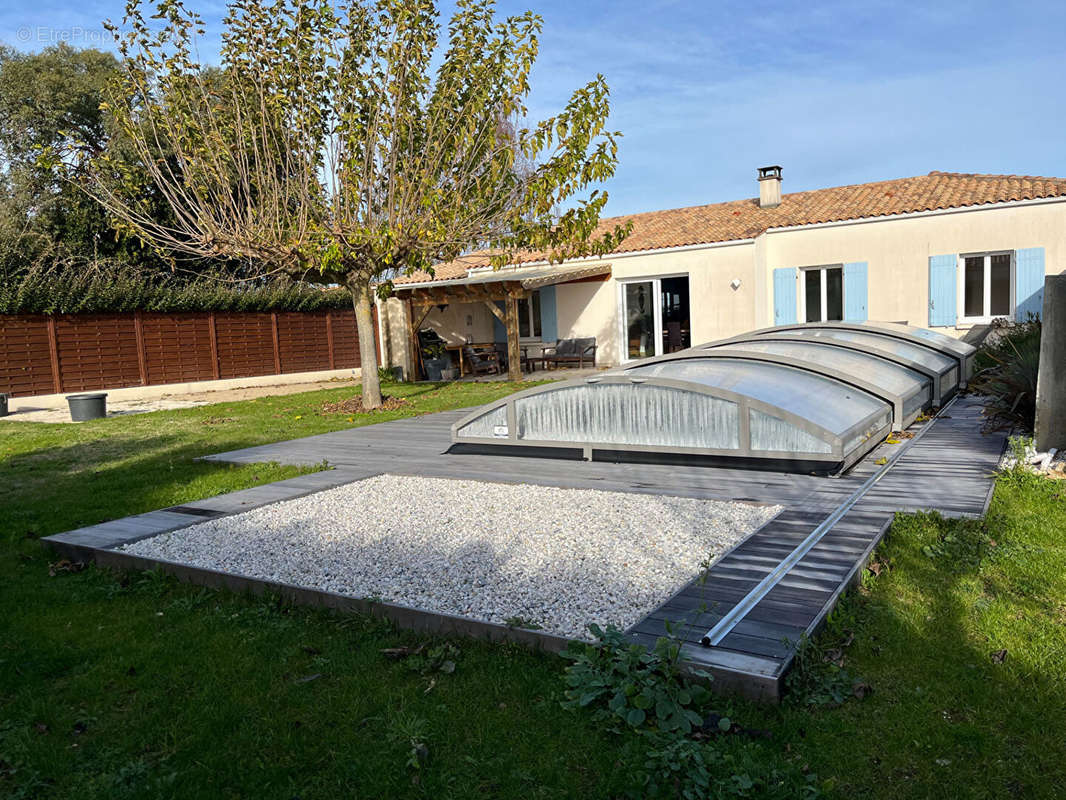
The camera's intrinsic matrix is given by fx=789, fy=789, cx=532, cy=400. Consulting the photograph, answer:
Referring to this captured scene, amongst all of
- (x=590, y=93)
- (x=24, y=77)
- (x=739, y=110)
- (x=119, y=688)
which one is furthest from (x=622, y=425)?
(x=24, y=77)

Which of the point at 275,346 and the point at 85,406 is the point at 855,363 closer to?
the point at 85,406

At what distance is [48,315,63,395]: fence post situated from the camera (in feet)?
53.1

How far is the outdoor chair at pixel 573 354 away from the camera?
18.4 metres

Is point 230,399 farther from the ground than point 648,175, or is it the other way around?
point 648,175

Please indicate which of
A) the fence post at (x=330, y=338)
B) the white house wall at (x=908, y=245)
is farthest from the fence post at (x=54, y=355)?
the white house wall at (x=908, y=245)

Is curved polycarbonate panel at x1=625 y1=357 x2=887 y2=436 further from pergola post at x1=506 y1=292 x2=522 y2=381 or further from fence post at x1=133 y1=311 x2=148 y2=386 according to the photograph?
fence post at x1=133 y1=311 x2=148 y2=386

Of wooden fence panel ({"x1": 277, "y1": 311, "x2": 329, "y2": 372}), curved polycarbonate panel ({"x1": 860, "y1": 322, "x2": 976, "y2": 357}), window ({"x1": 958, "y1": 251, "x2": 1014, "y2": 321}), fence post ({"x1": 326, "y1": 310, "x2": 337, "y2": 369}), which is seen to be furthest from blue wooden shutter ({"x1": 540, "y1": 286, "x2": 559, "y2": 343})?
curved polycarbonate panel ({"x1": 860, "y1": 322, "x2": 976, "y2": 357})

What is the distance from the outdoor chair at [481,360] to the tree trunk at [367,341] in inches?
257

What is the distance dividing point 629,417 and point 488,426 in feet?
5.20

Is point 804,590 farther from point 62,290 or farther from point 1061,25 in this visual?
point 62,290

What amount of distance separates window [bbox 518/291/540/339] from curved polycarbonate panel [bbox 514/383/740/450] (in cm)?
1346

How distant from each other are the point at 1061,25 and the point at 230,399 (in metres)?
16.1

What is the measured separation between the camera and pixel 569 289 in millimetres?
19734

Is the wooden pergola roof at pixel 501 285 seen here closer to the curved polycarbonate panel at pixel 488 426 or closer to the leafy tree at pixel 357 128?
the leafy tree at pixel 357 128
